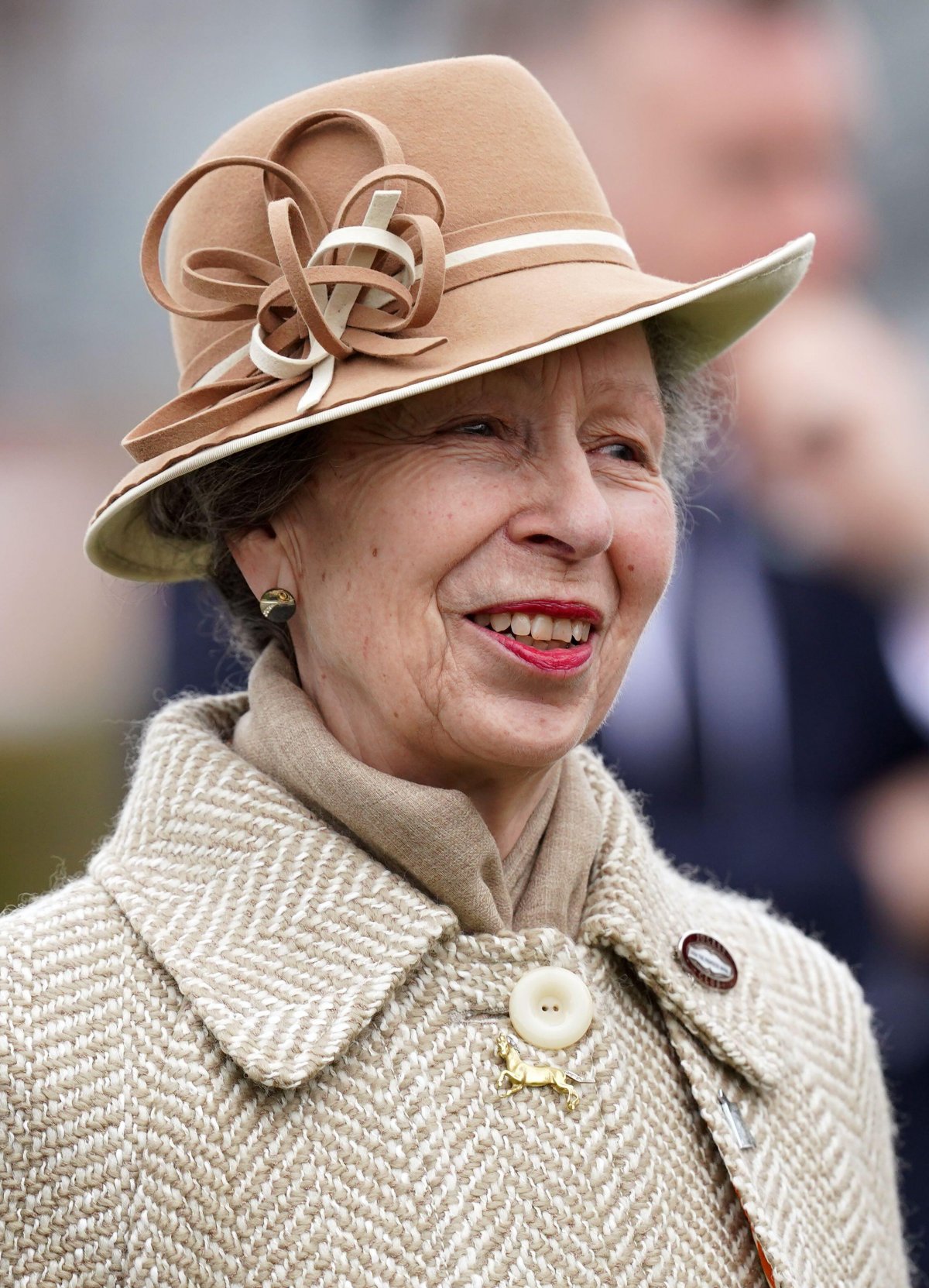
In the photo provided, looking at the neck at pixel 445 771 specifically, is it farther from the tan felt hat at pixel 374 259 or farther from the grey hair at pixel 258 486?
the tan felt hat at pixel 374 259

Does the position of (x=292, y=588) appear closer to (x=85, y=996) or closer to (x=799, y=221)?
(x=85, y=996)

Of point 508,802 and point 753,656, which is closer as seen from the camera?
point 508,802

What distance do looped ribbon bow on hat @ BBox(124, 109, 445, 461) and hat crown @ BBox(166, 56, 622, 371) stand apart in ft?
0.09

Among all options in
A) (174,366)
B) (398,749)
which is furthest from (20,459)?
(398,749)

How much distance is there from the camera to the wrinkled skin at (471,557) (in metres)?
2.11

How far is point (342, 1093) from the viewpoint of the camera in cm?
198

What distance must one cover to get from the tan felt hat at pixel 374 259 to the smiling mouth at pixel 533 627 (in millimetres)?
313

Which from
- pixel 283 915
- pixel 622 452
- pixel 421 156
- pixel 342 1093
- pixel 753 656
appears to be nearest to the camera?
pixel 342 1093

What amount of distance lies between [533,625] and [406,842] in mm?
331

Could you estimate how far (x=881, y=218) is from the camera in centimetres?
664

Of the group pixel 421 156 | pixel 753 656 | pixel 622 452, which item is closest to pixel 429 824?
pixel 622 452

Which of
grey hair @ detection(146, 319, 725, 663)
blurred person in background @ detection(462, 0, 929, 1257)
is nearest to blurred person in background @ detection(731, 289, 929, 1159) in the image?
blurred person in background @ detection(462, 0, 929, 1257)

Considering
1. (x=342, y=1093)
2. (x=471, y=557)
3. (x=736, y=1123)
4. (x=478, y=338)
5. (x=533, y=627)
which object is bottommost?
(x=736, y=1123)

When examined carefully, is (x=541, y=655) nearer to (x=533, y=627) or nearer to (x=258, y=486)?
(x=533, y=627)
